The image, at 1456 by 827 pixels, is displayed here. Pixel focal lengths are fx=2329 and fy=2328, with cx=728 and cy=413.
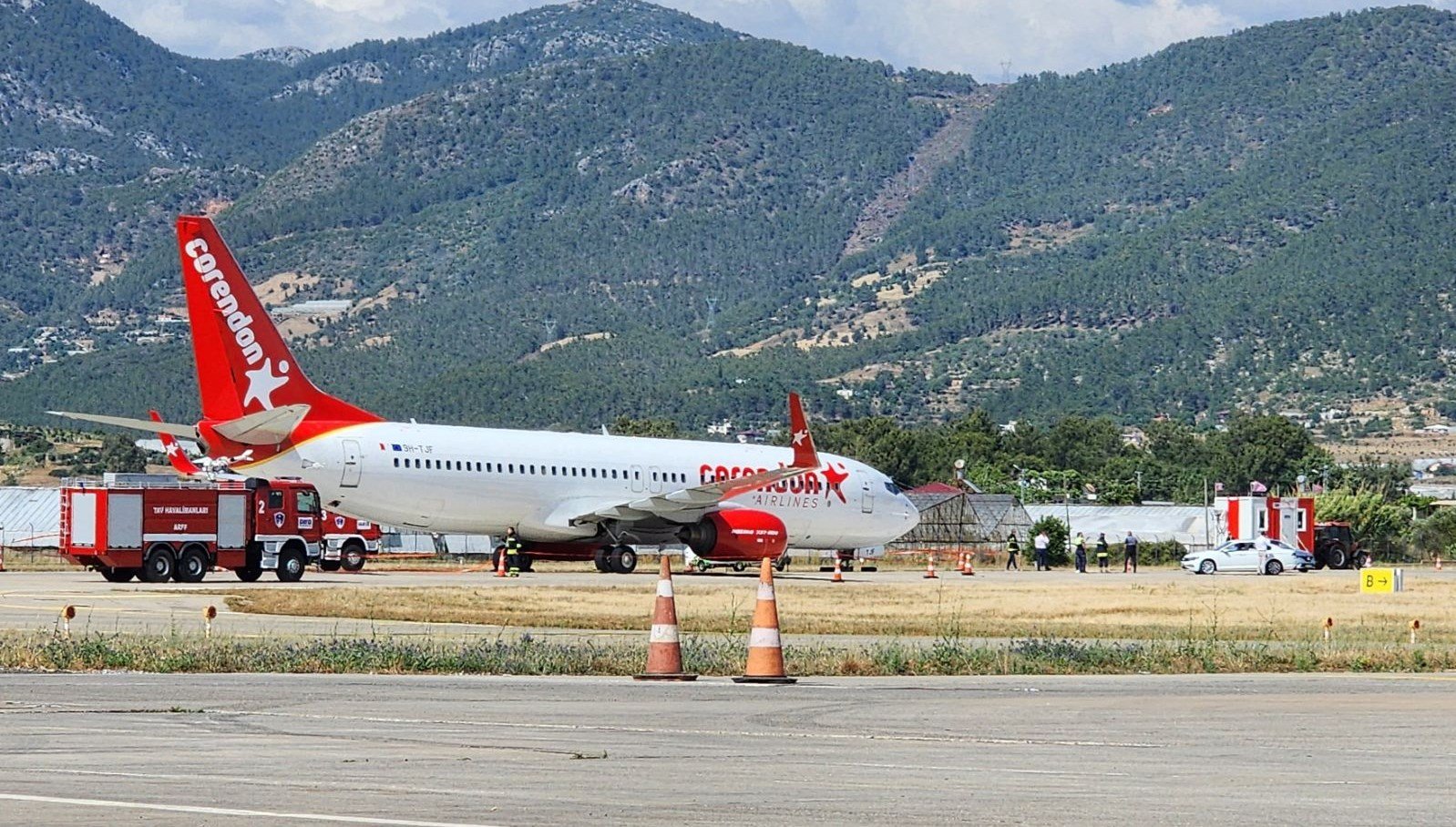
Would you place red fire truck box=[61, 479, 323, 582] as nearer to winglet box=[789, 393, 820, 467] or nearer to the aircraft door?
the aircraft door

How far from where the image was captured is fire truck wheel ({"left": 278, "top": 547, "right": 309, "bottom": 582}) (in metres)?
48.3

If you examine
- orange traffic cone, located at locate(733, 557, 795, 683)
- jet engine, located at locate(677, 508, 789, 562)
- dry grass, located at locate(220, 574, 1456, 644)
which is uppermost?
jet engine, located at locate(677, 508, 789, 562)

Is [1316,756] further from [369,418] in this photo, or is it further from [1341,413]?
[1341,413]

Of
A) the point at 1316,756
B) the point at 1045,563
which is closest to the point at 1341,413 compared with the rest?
the point at 1045,563

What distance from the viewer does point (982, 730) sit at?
16.8 meters

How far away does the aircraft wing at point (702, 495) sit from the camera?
55344 millimetres

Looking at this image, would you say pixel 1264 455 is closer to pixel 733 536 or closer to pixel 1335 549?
pixel 1335 549

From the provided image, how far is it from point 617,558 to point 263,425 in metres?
11.4

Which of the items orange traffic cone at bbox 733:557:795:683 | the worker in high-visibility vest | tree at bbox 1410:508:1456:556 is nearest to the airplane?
the worker in high-visibility vest

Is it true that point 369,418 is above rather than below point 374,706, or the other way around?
above

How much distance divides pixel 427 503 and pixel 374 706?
3505 cm

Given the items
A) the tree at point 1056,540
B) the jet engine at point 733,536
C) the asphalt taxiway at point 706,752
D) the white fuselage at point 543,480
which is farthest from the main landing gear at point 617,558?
the asphalt taxiway at point 706,752

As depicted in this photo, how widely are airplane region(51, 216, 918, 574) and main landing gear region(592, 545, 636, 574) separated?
4 cm

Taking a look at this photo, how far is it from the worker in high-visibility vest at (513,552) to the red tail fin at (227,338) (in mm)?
7956
